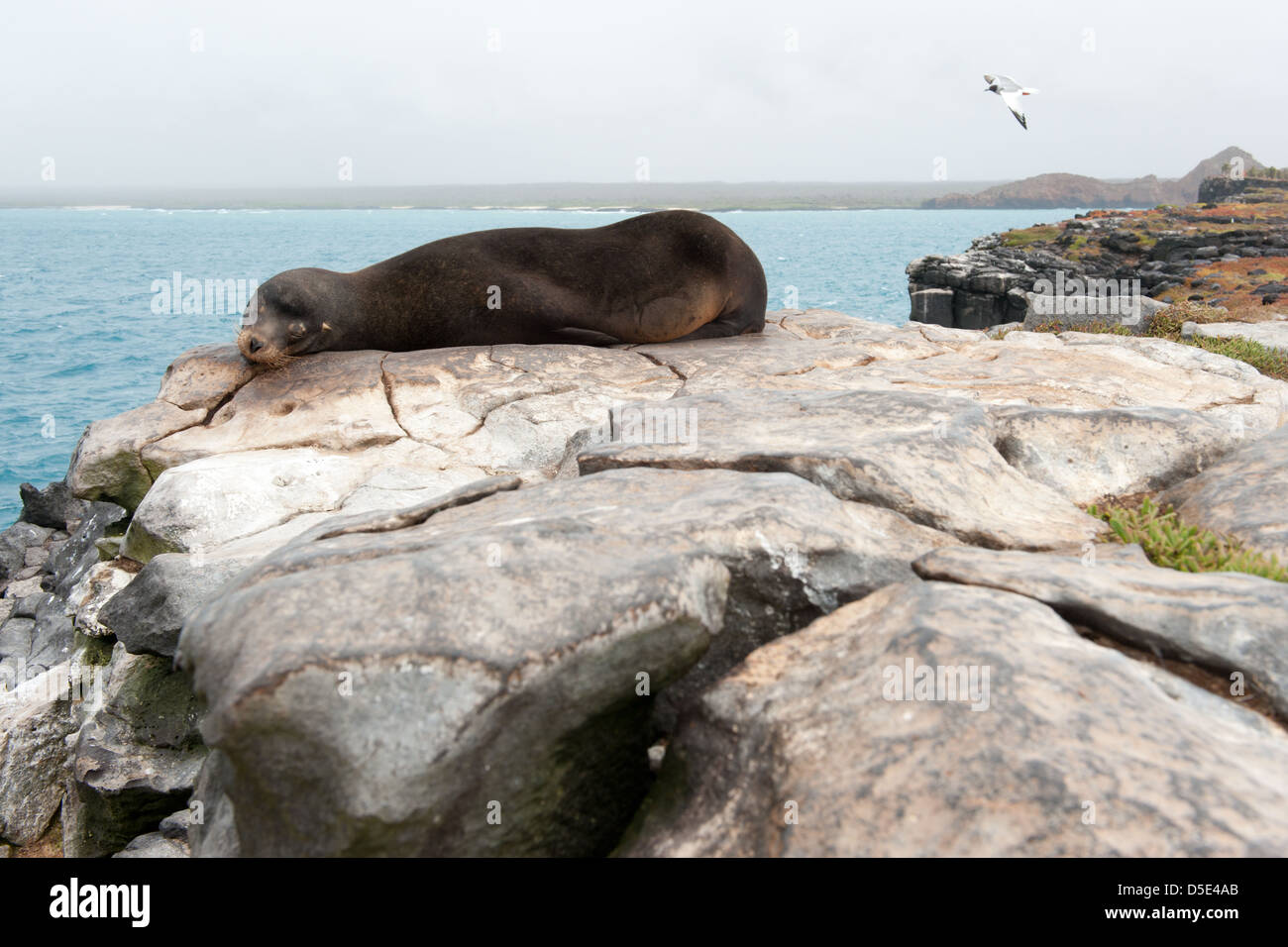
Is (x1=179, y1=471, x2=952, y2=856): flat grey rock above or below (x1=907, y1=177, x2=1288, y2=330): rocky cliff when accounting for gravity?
below

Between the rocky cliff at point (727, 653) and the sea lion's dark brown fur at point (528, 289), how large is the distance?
2855mm

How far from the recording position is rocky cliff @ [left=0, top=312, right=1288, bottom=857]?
2.28 m

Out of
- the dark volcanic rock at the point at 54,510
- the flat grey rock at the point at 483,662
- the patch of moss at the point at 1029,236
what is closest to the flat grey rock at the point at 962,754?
the flat grey rock at the point at 483,662

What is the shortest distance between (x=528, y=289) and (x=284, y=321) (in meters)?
2.14

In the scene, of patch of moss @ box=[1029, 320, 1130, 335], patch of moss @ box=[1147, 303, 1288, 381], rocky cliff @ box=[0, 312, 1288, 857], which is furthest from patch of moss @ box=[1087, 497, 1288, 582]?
patch of moss @ box=[1029, 320, 1130, 335]

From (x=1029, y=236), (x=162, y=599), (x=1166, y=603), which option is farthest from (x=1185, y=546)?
(x=1029, y=236)

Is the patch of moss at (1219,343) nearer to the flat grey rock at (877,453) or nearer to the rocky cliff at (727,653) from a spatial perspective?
the flat grey rock at (877,453)

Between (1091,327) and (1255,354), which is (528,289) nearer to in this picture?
(1255,354)

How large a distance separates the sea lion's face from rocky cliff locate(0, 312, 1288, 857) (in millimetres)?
2178

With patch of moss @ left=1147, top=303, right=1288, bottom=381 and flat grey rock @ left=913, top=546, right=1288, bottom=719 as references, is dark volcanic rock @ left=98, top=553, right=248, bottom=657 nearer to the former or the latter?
flat grey rock @ left=913, top=546, right=1288, bottom=719

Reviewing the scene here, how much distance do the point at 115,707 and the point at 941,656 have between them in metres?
5.10

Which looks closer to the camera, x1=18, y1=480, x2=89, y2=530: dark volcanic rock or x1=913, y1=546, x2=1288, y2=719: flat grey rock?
x1=913, y1=546, x2=1288, y2=719: flat grey rock

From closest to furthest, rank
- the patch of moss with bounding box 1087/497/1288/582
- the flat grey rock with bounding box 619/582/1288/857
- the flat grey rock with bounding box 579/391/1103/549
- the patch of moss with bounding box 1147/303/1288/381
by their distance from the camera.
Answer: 1. the flat grey rock with bounding box 619/582/1288/857
2. the patch of moss with bounding box 1087/497/1288/582
3. the flat grey rock with bounding box 579/391/1103/549
4. the patch of moss with bounding box 1147/303/1288/381
